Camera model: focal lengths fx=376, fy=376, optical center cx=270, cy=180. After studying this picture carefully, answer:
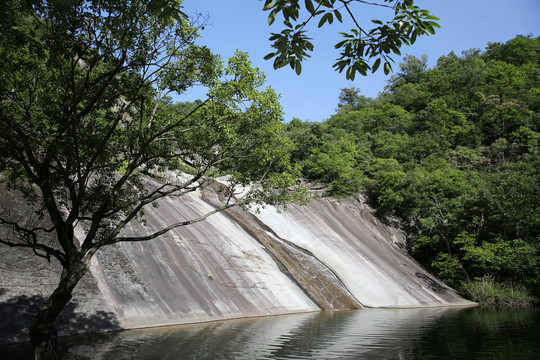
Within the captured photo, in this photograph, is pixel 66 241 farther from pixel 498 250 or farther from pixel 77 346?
pixel 498 250

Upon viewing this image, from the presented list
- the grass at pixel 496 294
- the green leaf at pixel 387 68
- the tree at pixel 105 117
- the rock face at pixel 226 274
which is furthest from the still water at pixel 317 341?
the grass at pixel 496 294

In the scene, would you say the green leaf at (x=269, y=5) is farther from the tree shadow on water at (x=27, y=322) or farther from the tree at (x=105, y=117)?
the tree shadow on water at (x=27, y=322)

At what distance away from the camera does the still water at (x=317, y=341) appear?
29.5ft

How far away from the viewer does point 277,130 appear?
1034 centimetres

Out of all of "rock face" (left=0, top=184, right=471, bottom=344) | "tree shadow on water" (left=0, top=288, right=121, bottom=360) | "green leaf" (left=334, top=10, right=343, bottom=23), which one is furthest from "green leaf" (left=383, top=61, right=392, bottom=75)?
"rock face" (left=0, top=184, right=471, bottom=344)

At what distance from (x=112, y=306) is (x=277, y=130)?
333 inches

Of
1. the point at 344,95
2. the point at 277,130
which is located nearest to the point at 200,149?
the point at 277,130

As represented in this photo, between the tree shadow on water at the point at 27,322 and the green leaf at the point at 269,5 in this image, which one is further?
the tree shadow on water at the point at 27,322

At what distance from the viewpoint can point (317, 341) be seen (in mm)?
10859

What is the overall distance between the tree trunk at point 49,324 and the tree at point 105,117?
20mm

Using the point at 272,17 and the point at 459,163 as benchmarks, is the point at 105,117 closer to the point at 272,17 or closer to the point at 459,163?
the point at 272,17

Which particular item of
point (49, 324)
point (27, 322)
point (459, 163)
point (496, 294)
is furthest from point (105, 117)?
point (459, 163)

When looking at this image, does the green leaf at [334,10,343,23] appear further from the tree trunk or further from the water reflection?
the water reflection

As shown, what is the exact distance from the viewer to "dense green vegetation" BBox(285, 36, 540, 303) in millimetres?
28219
